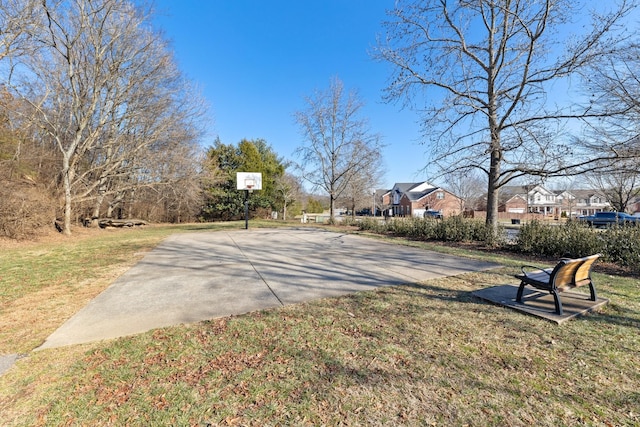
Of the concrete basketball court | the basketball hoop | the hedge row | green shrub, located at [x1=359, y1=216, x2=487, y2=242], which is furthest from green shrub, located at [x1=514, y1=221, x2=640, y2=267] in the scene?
the basketball hoop

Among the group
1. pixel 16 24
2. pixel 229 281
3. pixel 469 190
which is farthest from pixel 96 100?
pixel 469 190

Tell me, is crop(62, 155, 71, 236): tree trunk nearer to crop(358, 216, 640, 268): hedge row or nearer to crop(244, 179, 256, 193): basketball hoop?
crop(244, 179, 256, 193): basketball hoop

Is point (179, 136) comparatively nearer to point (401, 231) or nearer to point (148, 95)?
point (148, 95)

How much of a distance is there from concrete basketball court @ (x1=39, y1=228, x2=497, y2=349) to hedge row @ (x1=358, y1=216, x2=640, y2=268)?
285cm

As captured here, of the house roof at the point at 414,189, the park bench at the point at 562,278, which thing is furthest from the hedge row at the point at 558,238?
the house roof at the point at 414,189

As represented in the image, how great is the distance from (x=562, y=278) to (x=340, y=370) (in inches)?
122

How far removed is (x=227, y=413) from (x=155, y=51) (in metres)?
19.0

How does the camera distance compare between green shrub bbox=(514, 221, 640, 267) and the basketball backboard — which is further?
the basketball backboard

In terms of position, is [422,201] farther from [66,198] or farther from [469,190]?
[66,198]

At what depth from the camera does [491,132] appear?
9367 mm

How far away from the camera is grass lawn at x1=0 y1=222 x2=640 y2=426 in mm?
1833

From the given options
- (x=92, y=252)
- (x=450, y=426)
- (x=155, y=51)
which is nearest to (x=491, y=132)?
(x=450, y=426)

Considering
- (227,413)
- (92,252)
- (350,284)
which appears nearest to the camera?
(227,413)

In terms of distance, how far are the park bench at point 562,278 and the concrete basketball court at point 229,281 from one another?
1883mm
